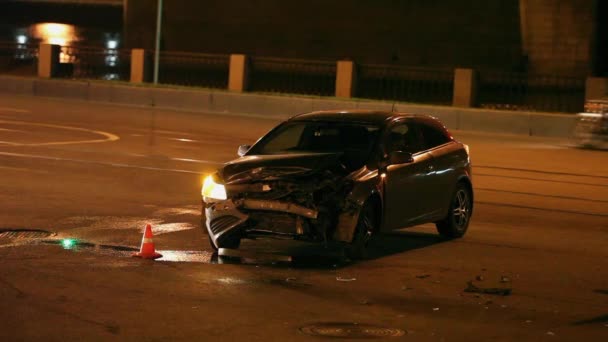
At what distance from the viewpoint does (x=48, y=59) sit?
39188 mm

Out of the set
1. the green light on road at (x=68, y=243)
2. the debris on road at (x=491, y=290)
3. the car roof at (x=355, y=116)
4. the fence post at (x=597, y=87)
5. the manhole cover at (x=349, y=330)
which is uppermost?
the fence post at (x=597, y=87)

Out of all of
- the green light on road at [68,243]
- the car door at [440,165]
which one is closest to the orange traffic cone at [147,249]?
the green light on road at [68,243]

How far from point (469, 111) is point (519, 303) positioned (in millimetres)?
20929

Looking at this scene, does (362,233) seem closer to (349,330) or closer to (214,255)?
(214,255)

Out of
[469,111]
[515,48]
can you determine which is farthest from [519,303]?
[515,48]

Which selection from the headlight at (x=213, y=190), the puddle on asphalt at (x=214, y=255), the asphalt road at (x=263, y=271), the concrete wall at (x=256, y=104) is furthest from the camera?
the concrete wall at (x=256, y=104)

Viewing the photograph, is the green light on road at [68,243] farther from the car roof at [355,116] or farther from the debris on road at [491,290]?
the debris on road at [491,290]

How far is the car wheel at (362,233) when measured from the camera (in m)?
10.3

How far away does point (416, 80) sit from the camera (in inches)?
1328

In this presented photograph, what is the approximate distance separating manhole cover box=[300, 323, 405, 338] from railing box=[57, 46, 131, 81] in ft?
104

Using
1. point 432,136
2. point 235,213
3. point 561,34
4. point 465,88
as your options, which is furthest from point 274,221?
point 561,34

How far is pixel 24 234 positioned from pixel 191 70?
27334 mm

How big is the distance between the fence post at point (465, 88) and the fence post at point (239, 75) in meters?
7.03

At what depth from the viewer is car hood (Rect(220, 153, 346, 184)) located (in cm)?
1021
